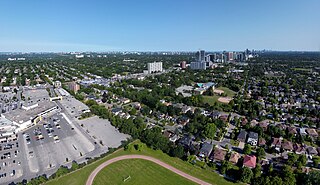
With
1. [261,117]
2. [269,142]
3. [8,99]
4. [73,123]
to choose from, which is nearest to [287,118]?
[261,117]

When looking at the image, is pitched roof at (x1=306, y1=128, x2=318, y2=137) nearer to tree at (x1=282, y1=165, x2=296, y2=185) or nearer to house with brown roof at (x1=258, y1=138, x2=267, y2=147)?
house with brown roof at (x1=258, y1=138, x2=267, y2=147)

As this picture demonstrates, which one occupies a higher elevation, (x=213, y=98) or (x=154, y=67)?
(x=154, y=67)

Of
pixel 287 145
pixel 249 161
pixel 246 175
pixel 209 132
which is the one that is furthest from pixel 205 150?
pixel 287 145

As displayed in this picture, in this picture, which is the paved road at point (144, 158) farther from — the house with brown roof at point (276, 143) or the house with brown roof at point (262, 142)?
the house with brown roof at point (276, 143)

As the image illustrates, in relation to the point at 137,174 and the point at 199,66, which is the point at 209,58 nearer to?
the point at 199,66

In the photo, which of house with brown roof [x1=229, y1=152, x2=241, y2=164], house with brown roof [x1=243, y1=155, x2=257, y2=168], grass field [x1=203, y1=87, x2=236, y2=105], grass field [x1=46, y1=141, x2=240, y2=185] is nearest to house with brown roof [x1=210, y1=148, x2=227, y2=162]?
house with brown roof [x1=229, y1=152, x2=241, y2=164]

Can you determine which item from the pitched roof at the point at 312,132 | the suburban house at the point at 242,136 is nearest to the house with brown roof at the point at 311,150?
the pitched roof at the point at 312,132
